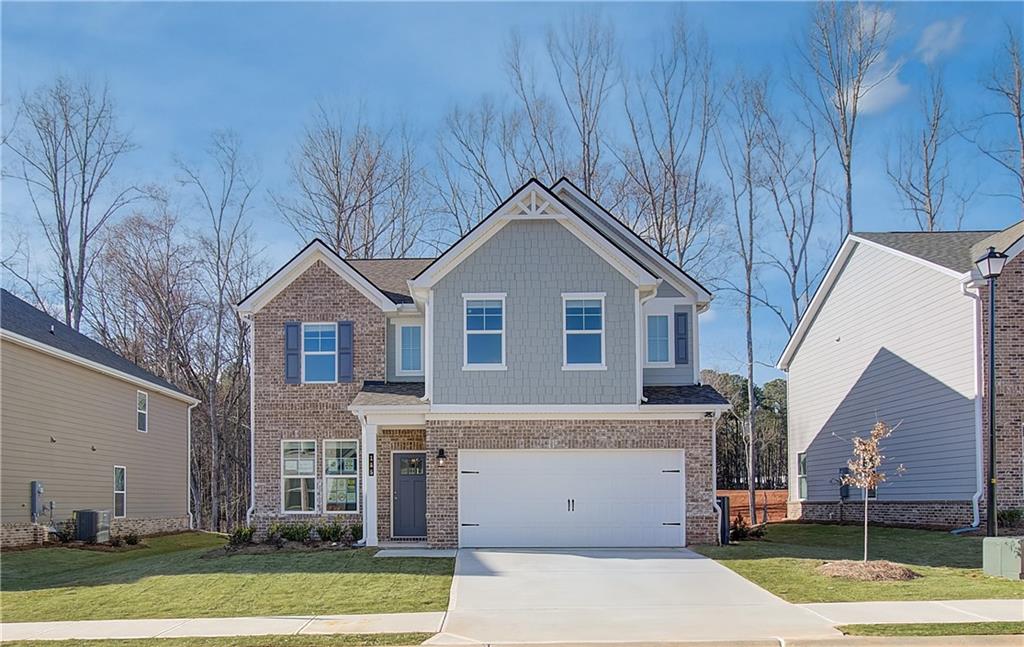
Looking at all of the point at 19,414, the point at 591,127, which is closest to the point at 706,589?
the point at 19,414

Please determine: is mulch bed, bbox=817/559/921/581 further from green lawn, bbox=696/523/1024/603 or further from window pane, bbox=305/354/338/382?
window pane, bbox=305/354/338/382

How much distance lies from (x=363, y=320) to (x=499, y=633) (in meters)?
12.8

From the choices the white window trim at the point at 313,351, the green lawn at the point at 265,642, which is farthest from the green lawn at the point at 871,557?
the white window trim at the point at 313,351

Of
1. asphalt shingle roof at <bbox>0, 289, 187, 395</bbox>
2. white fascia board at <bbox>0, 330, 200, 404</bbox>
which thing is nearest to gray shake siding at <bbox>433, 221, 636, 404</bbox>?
white fascia board at <bbox>0, 330, 200, 404</bbox>

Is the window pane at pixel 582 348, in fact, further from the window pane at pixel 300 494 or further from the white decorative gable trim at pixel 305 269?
the window pane at pixel 300 494

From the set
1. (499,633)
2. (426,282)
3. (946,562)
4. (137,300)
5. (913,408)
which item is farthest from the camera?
(137,300)

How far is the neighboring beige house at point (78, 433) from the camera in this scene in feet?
74.2

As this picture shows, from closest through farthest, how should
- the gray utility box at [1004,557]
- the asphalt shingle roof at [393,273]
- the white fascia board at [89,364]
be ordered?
the gray utility box at [1004,557]
the white fascia board at [89,364]
the asphalt shingle roof at [393,273]

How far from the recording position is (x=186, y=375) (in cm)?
4281

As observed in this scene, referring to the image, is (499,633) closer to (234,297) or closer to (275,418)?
(275,418)

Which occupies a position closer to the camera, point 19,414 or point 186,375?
point 19,414

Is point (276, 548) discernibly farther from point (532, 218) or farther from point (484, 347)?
point (532, 218)

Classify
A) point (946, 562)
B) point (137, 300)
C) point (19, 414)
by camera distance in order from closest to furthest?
point (946, 562)
point (19, 414)
point (137, 300)

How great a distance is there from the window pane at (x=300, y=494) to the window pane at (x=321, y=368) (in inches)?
94.5
